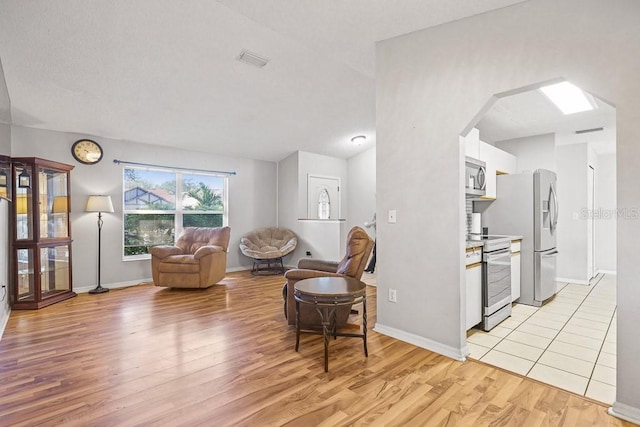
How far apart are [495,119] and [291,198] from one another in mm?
3822

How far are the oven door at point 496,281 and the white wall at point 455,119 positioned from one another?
71 centimetres

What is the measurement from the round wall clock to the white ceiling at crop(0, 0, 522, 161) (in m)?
0.15

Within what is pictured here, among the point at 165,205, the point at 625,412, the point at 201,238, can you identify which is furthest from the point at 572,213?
the point at 165,205

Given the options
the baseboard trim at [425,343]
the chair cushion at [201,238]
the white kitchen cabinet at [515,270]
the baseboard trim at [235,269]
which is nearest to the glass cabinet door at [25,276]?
the chair cushion at [201,238]

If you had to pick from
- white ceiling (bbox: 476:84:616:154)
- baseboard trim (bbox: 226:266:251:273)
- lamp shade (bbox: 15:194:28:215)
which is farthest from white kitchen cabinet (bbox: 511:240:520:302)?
lamp shade (bbox: 15:194:28:215)

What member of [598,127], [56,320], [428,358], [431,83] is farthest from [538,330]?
[56,320]

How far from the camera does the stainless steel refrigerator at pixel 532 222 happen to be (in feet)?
13.2

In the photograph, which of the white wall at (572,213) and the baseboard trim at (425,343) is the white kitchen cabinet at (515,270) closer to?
the baseboard trim at (425,343)

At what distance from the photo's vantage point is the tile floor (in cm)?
224

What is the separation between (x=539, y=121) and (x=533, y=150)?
96cm

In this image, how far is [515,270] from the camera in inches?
156

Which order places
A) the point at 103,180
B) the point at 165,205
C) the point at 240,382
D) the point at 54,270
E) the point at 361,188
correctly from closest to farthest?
1. the point at 240,382
2. the point at 54,270
3. the point at 103,180
4. the point at 165,205
5. the point at 361,188

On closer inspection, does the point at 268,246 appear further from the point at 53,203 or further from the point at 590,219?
the point at 590,219

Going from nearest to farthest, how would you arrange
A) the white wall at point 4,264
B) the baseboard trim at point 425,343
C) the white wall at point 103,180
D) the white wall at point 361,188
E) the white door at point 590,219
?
the baseboard trim at point 425,343 < the white wall at point 4,264 < the white wall at point 103,180 < the white door at point 590,219 < the white wall at point 361,188
